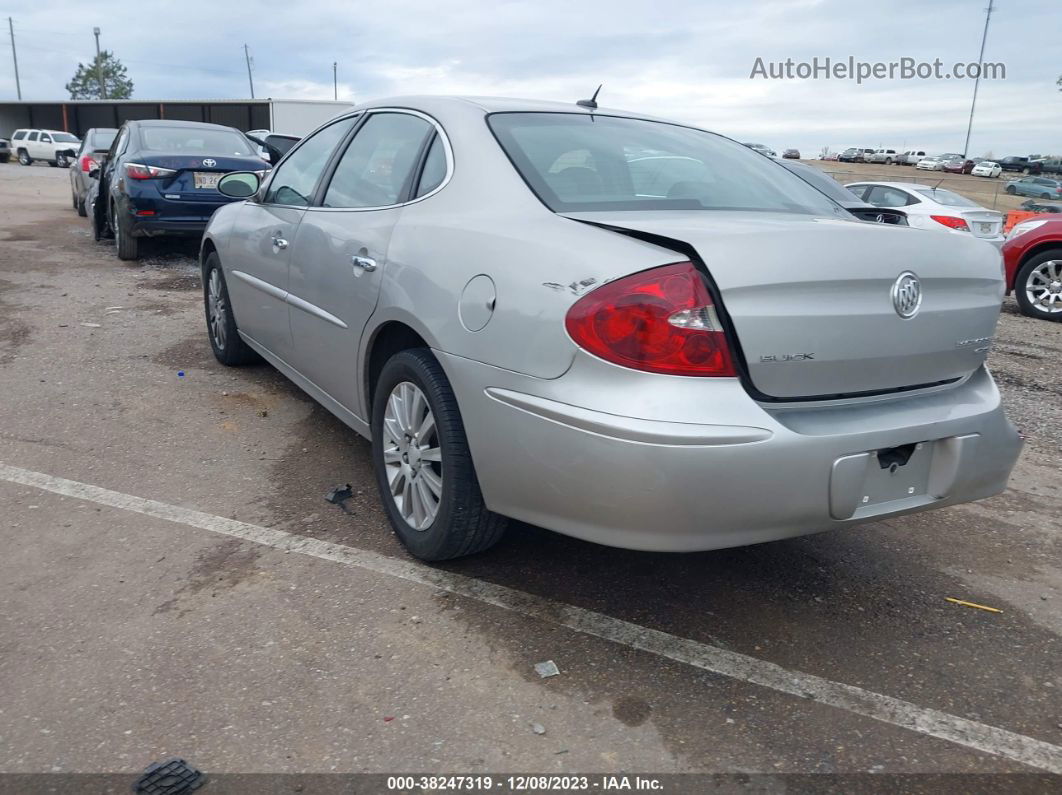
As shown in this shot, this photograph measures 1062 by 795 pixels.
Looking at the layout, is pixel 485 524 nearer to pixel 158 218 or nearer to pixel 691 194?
pixel 691 194

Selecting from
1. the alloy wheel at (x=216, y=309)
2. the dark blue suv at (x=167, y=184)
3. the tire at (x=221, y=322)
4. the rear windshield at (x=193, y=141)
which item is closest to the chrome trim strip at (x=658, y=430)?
the tire at (x=221, y=322)

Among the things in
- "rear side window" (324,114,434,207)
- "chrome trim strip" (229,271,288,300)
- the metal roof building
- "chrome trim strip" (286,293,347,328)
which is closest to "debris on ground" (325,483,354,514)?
"chrome trim strip" (286,293,347,328)

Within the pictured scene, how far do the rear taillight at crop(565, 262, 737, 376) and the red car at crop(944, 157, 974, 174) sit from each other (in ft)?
201

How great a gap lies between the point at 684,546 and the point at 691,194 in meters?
1.32

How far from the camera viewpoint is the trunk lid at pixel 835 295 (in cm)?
240

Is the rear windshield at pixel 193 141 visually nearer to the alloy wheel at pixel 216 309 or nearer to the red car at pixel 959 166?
the alloy wheel at pixel 216 309

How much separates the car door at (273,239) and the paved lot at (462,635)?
621 mm

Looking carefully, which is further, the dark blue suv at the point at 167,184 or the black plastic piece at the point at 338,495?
the dark blue suv at the point at 167,184

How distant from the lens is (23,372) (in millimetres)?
5449

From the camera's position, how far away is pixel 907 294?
2.58 meters

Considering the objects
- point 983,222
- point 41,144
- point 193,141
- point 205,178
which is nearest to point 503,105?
point 205,178

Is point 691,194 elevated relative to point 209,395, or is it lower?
elevated

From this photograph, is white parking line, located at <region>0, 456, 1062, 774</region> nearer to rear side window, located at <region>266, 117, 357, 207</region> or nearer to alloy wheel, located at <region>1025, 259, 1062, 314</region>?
rear side window, located at <region>266, 117, 357, 207</region>

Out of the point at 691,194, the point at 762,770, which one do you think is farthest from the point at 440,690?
the point at 691,194
